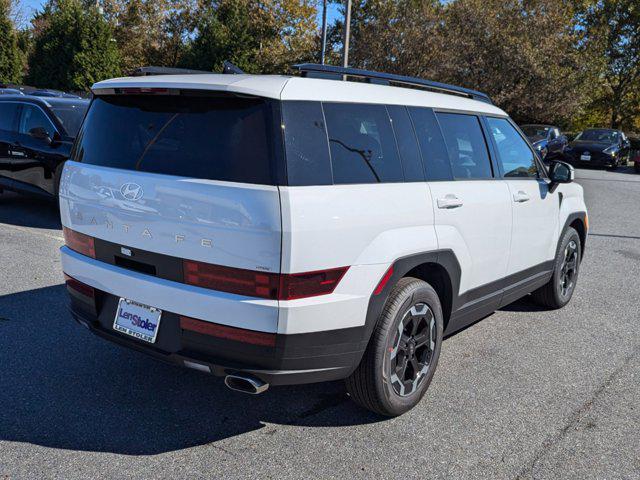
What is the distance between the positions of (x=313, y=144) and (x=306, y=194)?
0.28 meters

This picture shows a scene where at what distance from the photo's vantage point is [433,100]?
3.86 m

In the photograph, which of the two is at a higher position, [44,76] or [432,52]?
[432,52]

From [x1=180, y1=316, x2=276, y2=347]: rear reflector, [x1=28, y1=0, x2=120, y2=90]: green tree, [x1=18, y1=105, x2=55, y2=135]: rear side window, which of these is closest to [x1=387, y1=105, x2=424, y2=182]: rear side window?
[x1=180, y1=316, x2=276, y2=347]: rear reflector

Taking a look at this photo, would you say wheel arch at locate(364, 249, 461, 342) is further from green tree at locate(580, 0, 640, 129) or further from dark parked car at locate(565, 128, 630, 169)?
green tree at locate(580, 0, 640, 129)

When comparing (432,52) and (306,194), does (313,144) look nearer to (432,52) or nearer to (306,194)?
(306,194)

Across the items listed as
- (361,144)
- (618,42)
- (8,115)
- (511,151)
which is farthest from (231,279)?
(618,42)

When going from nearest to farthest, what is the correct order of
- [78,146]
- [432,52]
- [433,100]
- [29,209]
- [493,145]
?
[78,146] → [433,100] → [493,145] → [29,209] → [432,52]

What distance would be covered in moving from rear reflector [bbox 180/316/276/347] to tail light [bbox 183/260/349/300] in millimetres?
174

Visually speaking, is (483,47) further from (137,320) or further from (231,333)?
(231,333)

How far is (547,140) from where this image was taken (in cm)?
2039

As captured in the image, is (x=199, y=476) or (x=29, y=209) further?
(x=29, y=209)

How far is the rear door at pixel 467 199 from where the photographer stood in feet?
11.8

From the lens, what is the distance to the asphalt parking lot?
2930 mm

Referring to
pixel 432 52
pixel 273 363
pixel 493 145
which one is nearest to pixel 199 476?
pixel 273 363
